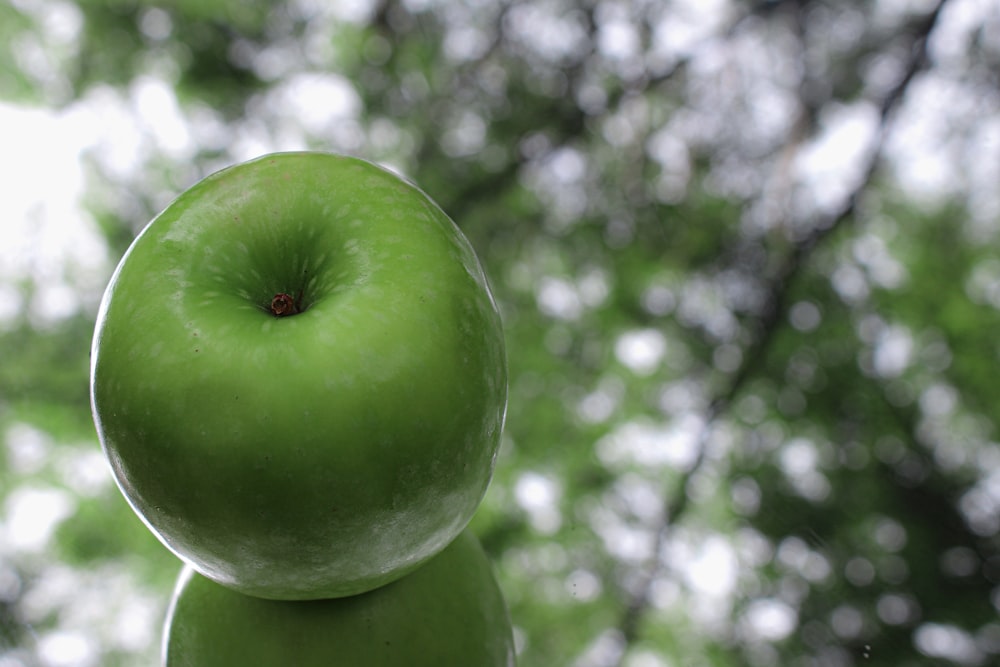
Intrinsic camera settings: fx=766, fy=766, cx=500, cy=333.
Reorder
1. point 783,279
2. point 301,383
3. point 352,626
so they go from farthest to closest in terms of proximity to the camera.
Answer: point 783,279, point 352,626, point 301,383

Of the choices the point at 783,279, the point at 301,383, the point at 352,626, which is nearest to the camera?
the point at 301,383

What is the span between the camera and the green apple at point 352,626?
1.58 ft

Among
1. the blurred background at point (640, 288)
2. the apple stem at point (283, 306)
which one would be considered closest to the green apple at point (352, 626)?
the apple stem at point (283, 306)

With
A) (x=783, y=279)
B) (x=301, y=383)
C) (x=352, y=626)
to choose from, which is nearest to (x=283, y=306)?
(x=301, y=383)

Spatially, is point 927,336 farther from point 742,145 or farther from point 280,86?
point 280,86

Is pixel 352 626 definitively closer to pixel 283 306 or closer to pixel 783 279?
pixel 283 306

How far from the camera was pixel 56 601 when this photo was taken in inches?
49.6

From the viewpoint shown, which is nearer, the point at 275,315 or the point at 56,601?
the point at 275,315

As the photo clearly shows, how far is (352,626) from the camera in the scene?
49 cm

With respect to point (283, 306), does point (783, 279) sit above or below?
below

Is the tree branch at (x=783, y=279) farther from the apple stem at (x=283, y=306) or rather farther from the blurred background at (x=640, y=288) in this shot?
the apple stem at (x=283, y=306)

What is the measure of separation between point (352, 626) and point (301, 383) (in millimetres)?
190

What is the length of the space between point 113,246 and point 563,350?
2.86 feet

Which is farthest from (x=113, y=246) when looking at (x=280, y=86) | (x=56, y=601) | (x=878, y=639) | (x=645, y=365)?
(x=878, y=639)
